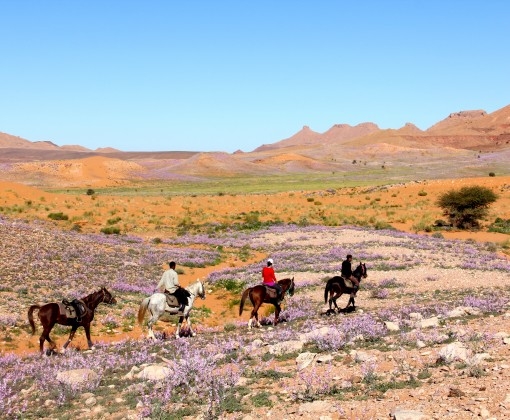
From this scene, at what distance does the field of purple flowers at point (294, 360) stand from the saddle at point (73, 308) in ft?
4.00

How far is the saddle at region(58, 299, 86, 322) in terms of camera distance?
14992mm

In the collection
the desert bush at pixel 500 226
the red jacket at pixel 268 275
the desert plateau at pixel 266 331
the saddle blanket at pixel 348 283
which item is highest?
the red jacket at pixel 268 275

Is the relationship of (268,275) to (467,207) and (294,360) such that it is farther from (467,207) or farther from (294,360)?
(467,207)

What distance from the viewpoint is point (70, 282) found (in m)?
24.9

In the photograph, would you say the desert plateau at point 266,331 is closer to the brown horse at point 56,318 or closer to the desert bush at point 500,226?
the desert bush at point 500,226

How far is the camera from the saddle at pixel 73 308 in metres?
15.0

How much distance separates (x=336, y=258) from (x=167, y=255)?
1212 cm

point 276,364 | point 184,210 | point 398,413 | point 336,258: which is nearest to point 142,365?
point 276,364

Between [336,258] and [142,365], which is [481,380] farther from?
[336,258]

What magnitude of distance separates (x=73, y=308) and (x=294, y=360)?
743 centimetres

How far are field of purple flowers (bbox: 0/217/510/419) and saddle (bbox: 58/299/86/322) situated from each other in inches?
48.0

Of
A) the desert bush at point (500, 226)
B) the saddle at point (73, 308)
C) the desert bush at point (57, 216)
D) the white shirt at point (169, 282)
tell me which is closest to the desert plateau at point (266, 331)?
the desert bush at point (500, 226)

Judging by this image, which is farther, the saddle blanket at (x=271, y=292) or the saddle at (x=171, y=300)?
the saddle blanket at (x=271, y=292)

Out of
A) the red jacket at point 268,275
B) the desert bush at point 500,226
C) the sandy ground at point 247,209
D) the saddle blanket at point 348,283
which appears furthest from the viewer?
the sandy ground at point 247,209
